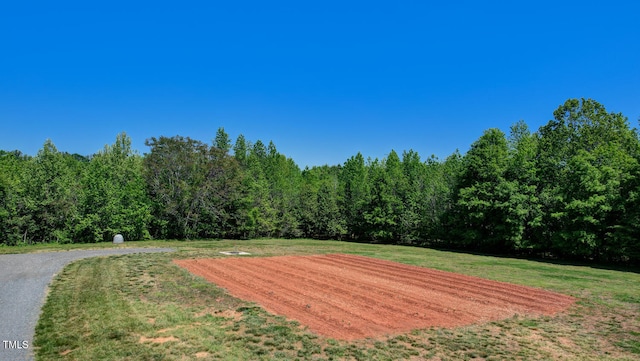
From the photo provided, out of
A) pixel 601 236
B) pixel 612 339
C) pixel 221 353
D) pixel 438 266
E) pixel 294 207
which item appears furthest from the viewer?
pixel 294 207

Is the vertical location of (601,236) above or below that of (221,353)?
above

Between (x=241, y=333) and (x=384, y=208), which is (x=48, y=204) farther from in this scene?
(x=241, y=333)

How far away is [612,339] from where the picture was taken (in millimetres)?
8438

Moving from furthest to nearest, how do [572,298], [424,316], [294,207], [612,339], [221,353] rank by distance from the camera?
1. [294,207]
2. [572,298]
3. [424,316]
4. [612,339]
5. [221,353]

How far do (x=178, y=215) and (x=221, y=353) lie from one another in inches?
1183

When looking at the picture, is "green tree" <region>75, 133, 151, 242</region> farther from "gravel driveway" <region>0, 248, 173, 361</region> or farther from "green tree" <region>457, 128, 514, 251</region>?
"green tree" <region>457, 128, 514, 251</region>

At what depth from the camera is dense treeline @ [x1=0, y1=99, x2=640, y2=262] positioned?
24.1 metres

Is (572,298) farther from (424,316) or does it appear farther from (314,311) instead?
(314,311)

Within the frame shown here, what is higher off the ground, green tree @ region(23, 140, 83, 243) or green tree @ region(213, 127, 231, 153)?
green tree @ region(213, 127, 231, 153)

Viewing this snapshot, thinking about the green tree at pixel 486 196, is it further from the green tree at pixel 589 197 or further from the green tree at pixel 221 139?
the green tree at pixel 221 139

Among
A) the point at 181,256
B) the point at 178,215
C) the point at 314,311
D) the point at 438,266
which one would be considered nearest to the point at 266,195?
the point at 178,215

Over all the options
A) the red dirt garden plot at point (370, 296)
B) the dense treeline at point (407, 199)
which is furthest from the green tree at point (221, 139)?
the red dirt garden plot at point (370, 296)

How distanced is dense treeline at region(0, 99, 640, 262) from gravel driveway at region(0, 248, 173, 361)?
1476 cm

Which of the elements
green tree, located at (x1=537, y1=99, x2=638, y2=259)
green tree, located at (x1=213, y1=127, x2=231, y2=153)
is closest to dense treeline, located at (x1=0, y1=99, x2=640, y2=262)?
green tree, located at (x1=537, y1=99, x2=638, y2=259)
